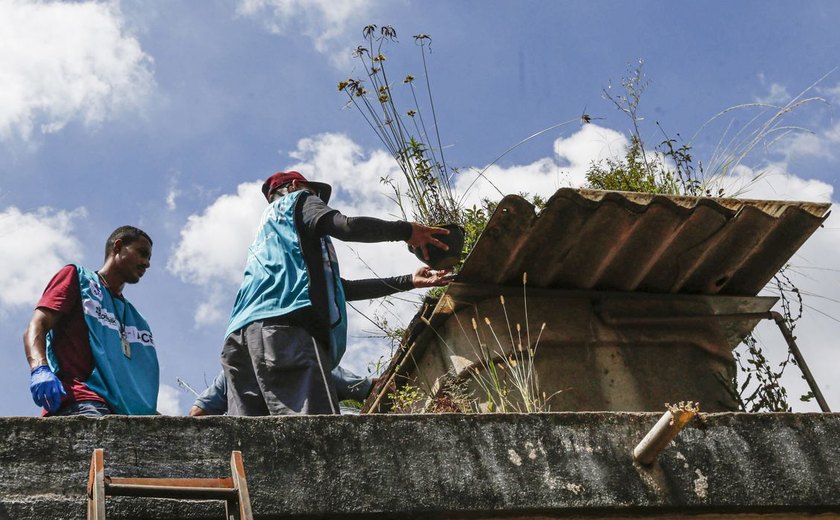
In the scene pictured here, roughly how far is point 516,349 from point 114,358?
1697 millimetres

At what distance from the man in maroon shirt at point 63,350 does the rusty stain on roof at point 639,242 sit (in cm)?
162

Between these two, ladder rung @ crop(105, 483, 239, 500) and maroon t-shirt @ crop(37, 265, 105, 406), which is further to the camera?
maroon t-shirt @ crop(37, 265, 105, 406)

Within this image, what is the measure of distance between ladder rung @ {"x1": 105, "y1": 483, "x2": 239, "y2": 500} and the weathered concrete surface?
0.13 metres

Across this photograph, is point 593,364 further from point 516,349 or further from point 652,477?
point 652,477

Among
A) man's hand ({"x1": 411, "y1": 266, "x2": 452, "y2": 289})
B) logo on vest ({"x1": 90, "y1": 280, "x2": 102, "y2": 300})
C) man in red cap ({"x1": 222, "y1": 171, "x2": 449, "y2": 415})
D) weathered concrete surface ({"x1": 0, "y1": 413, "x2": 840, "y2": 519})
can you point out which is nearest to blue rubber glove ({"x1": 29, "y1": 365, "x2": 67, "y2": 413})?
logo on vest ({"x1": 90, "y1": 280, "x2": 102, "y2": 300})

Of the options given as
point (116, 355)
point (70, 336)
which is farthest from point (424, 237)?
point (70, 336)

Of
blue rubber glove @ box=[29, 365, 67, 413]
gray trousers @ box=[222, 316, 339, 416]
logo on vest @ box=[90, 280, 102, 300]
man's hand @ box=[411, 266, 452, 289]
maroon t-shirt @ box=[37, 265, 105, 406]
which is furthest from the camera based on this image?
man's hand @ box=[411, 266, 452, 289]

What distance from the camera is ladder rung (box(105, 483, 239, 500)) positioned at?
277 centimetres

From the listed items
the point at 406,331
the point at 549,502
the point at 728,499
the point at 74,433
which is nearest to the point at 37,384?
the point at 74,433

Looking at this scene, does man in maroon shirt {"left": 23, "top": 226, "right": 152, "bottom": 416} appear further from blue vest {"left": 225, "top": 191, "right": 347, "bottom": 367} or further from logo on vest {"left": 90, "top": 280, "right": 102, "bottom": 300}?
blue vest {"left": 225, "top": 191, "right": 347, "bottom": 367}

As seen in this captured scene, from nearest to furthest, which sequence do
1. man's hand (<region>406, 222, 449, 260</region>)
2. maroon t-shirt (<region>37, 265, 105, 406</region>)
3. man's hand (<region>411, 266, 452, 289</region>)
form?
maroon t-shirt (<region>37, 265, 105, 406</region>), man's hand (<region>406, 222, 449, 260</region>), man's hand (<region>411, 266, 452, 289</region>)

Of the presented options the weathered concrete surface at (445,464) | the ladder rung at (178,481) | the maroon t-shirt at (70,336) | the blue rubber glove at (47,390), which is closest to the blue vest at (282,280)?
the maroon t-shirt at (70,336)

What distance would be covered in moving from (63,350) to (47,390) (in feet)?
0.97

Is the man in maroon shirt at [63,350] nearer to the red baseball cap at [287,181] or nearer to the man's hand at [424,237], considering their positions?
the red baseball cap at [287,181]
